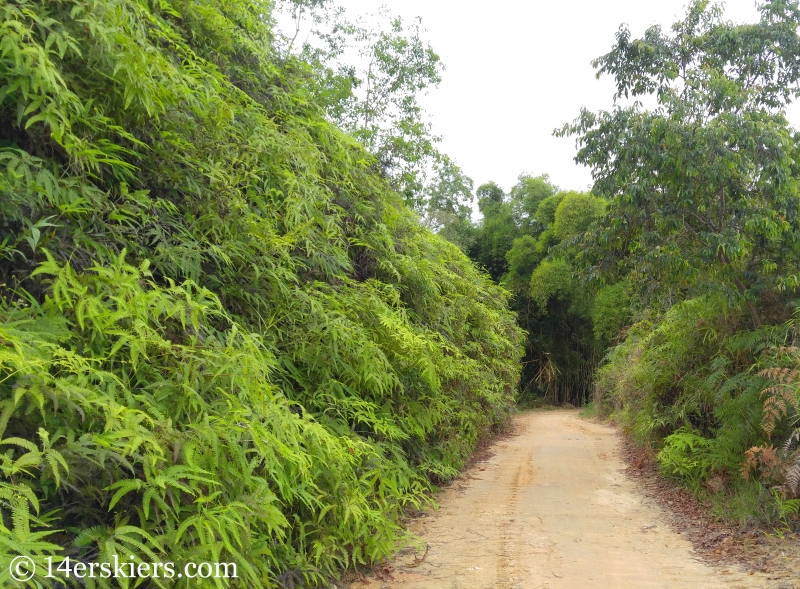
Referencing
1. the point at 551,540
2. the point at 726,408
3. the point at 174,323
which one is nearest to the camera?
the point at 174,323

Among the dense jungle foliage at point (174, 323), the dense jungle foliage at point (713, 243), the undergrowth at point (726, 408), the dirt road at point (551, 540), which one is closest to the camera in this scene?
the dense jungle foliage at point (174, 323)

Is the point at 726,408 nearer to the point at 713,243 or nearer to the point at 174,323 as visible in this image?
the point at 713,243

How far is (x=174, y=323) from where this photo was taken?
3.51m

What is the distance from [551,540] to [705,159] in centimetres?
473

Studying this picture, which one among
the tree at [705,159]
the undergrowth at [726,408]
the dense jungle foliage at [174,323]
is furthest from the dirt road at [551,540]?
the tree at [705,159]

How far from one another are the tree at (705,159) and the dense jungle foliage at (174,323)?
3.67 m

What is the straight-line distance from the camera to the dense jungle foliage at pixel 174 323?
259cm

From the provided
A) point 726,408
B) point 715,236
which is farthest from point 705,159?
point 726,408

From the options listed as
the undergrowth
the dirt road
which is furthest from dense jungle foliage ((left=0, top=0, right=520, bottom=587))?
the undergrowth

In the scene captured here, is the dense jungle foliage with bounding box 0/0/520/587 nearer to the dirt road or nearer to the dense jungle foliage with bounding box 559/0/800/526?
the dirt road

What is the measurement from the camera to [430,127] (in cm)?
1456

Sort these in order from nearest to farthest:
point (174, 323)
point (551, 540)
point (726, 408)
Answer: point (174, 323) < point (551, 540) < point (726, 408)

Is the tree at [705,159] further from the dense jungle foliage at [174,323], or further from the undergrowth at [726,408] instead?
the dense jungle foliage at [174,323]

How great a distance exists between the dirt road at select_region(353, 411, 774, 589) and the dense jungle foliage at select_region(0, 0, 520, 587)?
0.60m
